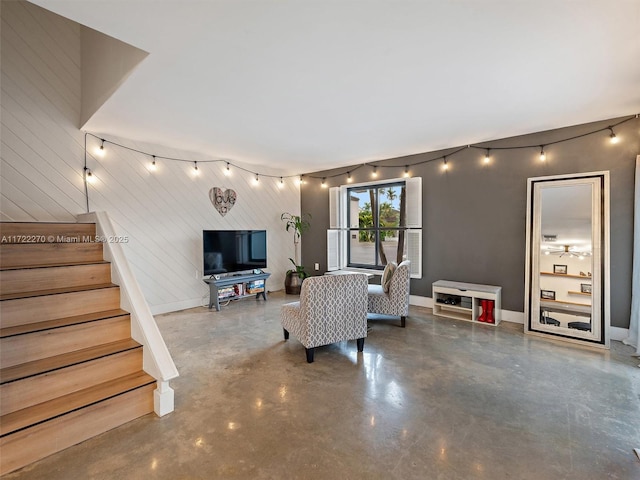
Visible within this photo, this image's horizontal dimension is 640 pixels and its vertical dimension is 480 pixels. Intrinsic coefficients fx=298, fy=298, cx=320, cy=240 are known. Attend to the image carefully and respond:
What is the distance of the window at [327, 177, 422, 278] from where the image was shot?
494cm

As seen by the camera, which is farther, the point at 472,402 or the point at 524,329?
the point at 524,329

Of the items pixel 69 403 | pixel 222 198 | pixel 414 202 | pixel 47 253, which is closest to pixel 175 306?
pixel 222 198

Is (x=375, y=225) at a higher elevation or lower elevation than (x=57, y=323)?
higher

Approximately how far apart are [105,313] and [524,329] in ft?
14.7

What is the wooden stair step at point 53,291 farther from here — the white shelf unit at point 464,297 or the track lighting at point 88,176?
the white shelf unit at point 464,297

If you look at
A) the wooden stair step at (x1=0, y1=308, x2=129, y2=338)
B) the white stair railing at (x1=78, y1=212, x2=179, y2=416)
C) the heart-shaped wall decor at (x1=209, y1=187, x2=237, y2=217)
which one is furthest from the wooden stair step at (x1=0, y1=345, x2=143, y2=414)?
the heart-shaped wall decor at (x1=209, y1=187, x2=237, y2=217)

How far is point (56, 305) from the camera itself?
7.11 feet

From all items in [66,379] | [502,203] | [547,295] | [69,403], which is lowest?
[69,403]

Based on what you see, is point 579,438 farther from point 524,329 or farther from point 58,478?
point 58,478

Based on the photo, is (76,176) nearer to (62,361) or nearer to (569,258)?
(62,361)

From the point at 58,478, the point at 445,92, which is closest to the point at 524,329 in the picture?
the point at 445,92

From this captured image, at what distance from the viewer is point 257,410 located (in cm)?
215

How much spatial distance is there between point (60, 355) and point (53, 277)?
66 cm

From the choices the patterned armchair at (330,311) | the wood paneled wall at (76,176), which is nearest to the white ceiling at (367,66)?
the wood paneled wall at (76,176)
